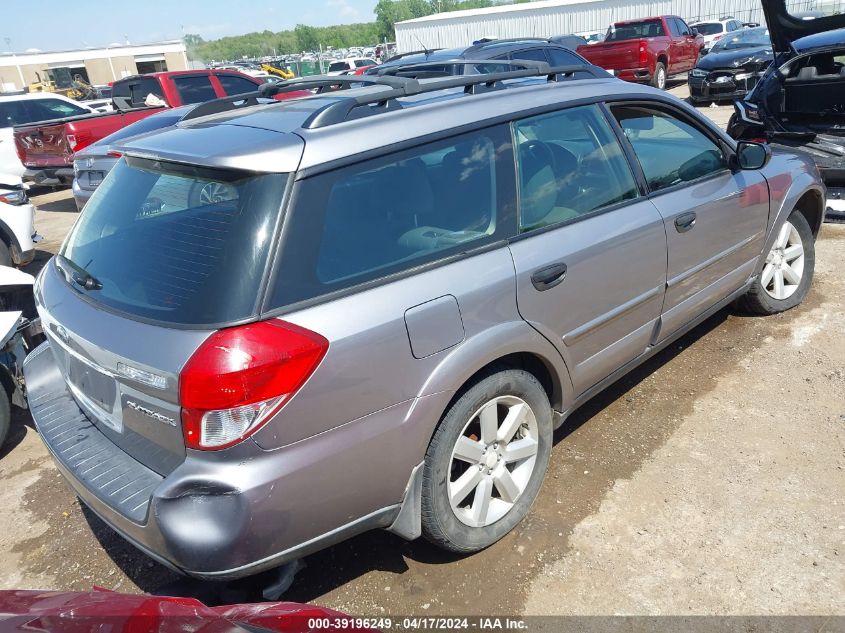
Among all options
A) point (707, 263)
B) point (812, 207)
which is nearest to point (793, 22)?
point (812, 207)

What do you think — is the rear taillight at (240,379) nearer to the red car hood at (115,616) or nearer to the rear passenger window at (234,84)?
the red car hood at (115,616)

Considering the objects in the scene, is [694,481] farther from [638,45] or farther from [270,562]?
[638,45]

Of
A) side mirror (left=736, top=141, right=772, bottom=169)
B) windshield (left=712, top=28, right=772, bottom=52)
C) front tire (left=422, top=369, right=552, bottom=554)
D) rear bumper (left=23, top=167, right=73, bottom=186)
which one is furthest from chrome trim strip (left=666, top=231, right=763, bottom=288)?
windshield (left=712, top=28, right=772, bottom=52)

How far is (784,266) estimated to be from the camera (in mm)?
4566

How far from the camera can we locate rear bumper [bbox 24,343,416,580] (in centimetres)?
201

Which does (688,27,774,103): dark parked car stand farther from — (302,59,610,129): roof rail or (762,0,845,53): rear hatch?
(302,59,610,129): roof rail

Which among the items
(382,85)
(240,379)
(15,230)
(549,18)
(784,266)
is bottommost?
(784,266)

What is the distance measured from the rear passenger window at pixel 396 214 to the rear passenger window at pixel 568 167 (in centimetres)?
13

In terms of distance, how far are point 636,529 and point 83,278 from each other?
2.40 metres

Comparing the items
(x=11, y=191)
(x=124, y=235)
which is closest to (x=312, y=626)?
(x=124, y=235)

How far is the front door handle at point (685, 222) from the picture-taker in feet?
11.0

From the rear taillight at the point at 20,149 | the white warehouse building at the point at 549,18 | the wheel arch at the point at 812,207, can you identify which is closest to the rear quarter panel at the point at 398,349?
the wheel arch at the point at 812,207

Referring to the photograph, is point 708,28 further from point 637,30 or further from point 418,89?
point 418,89

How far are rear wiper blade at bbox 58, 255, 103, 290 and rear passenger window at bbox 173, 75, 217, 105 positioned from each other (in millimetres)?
9505
